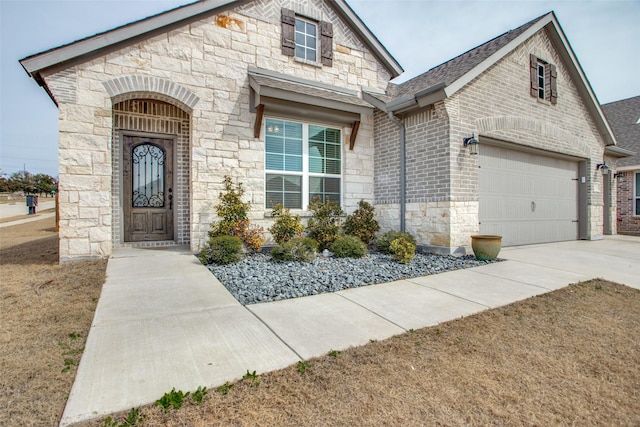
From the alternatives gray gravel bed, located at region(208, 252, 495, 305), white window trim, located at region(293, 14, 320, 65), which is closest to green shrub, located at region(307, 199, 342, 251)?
gray gravel bed, located at region(208, 252, 495, 305)

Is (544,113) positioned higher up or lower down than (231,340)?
higher up

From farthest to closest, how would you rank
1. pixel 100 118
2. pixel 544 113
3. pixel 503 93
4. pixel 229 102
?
pixel 544 113 → pixel 503 93 → pixel 229 102 → pixel 100 118

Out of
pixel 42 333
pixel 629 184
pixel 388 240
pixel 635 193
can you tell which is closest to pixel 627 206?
pixel 635 193

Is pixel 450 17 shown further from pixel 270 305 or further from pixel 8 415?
pixel 8 415

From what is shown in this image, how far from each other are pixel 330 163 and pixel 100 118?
494cm

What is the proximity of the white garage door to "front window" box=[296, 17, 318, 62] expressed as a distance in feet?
15.9

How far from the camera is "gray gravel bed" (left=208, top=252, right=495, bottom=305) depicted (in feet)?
13.9

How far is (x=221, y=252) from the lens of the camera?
220 inches

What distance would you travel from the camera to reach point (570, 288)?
14.8 feet

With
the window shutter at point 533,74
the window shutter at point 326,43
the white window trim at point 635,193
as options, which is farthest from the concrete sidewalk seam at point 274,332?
the white window trim at point 635,193

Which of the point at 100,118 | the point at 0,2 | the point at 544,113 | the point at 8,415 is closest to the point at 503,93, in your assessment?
the point at 544,113

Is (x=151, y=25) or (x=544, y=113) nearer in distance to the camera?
(x=151, y=25)

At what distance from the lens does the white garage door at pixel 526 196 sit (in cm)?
766

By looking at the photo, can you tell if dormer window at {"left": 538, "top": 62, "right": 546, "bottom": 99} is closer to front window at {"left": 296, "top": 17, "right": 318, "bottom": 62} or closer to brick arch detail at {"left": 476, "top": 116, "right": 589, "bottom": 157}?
brick arch detail at {"left": 476, "top": 116, "right": 589, "bottom": 157}
